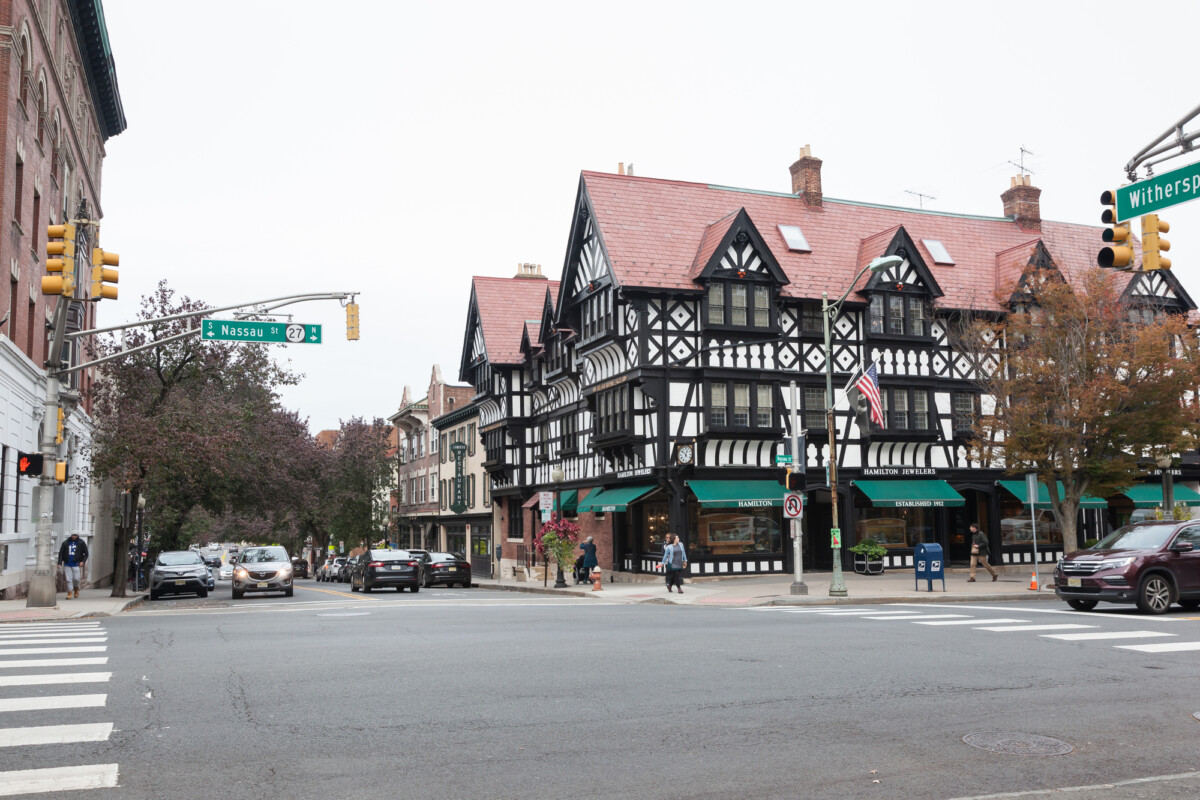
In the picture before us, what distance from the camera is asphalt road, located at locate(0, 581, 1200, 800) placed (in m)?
6.46

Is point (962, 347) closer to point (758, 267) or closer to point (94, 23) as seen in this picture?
point (758, 267)

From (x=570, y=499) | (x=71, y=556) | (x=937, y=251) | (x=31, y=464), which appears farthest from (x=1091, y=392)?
(x=71, y=556)

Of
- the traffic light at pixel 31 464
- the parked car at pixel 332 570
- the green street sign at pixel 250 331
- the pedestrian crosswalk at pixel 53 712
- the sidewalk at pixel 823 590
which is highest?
the green street sign at pixel 250 331

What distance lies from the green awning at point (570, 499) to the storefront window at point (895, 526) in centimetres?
1106

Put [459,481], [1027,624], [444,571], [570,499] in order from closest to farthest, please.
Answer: [1027,624] < [444,571] < [570,499] < [459,481]

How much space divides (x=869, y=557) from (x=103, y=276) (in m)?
25.1

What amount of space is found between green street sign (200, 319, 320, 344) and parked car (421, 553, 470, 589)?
52.3 ft

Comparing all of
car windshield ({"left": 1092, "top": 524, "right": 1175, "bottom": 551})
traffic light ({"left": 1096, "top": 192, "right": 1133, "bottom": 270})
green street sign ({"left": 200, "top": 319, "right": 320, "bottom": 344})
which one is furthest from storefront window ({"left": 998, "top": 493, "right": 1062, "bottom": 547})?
green street sign ({"left": 200, "top": 319, "right": 320, "bottom": 344})

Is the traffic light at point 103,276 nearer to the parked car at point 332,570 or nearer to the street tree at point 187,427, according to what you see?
the street tree at point 187,427

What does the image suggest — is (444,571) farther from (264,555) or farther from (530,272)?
(530,272)

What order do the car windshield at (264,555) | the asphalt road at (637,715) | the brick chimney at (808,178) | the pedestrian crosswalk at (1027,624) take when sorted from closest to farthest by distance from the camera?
the asphalt road at (637,715) < the pedestrian crosswalk at (1027,624) < the car windshield at (264,555) < the brick chimney at (808,178)

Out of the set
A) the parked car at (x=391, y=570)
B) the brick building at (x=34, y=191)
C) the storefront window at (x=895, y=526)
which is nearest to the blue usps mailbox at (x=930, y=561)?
the storefront window at (x=895, y=526)

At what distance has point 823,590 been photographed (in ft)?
91.8

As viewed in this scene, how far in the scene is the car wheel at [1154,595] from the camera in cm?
1805
